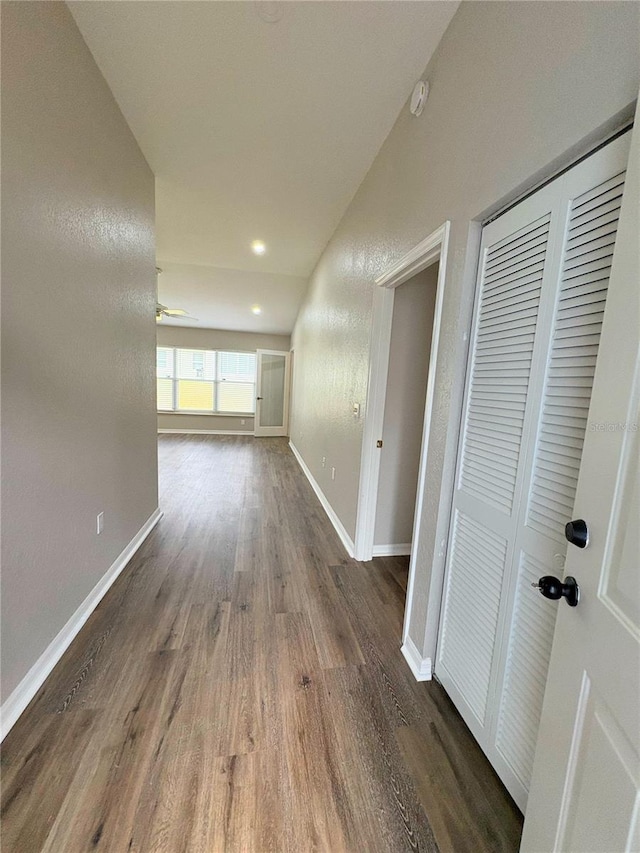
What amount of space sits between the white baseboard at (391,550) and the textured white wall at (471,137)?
0.85 ft

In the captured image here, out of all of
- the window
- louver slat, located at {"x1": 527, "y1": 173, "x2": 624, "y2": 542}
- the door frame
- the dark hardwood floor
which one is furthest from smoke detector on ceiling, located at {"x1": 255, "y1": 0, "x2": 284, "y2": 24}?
the window

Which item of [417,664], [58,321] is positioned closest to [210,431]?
[58,321]

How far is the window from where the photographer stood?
25.2 feet

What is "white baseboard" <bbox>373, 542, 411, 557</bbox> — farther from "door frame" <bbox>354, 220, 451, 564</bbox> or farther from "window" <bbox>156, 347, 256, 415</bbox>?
"window" <bbox>156, 347, 256, 415</bbox>

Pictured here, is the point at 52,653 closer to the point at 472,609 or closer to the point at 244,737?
the point at 244,737

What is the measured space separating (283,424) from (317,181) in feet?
19.4

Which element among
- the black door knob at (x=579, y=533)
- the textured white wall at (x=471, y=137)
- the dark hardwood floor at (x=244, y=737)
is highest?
the textured white wall at (x=471, y=137)

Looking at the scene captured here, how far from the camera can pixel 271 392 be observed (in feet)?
26.0

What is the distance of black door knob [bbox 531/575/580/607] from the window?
7.68 meters

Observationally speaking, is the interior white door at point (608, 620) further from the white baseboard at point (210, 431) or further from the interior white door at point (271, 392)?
the white baseboard at point (210, 431)

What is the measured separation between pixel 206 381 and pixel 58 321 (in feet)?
21.8

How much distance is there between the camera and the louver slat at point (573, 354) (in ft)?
2.67

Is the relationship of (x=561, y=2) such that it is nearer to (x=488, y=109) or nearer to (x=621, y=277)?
(x=488, y=109)

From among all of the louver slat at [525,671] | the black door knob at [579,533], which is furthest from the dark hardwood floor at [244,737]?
the black door knob at [579,533]
